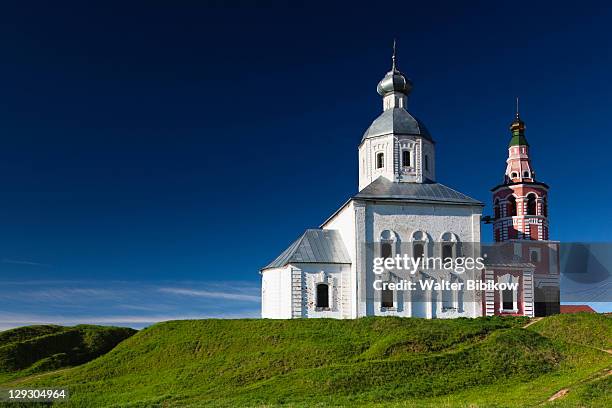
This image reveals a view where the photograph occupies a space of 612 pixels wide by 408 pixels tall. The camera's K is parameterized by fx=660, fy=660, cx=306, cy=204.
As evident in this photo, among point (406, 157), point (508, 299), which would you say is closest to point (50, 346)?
point (406, 157)

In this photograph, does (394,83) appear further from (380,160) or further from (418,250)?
(418,250)

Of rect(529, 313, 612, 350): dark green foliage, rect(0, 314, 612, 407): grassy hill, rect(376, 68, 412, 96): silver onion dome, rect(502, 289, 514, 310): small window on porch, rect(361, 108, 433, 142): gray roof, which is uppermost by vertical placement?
rect(376, 68, 412, 96): silver onion dome

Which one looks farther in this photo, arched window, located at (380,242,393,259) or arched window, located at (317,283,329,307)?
arched window, located at (380,242,393,259)

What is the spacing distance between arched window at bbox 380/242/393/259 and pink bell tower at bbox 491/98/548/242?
523 inches

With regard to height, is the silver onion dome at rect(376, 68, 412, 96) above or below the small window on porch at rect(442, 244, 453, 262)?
above

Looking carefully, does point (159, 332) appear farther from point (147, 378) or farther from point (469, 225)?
point (469, 225)

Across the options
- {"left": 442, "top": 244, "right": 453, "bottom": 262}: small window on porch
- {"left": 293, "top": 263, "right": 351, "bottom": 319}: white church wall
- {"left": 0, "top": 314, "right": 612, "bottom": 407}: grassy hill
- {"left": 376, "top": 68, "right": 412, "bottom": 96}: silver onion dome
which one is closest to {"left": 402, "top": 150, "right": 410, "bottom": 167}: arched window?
{"left": 376, "top": 68, "right": 412, "bottom": 96}: silver onion dome

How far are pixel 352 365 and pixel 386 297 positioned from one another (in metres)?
10.0

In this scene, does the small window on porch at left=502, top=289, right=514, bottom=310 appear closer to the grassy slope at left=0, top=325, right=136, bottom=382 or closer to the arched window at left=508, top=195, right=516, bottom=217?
the arched window at left=508, top=195, right=516, bottom=217

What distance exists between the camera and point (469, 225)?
3325 cm

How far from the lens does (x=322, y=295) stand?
105ft

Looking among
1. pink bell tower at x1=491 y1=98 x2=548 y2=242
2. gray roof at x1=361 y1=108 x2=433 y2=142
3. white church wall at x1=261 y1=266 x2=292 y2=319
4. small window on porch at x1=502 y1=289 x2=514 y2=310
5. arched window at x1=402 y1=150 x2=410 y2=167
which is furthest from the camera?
pink bell tower at x1=491 y1=98 x2=548 y2=242

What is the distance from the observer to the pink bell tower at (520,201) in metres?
42.2

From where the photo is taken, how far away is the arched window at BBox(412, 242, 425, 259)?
107 ft
